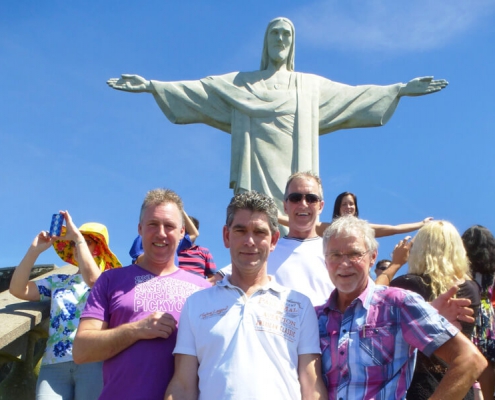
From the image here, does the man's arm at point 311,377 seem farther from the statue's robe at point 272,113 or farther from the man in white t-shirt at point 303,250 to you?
the statue's robe at point 272,113

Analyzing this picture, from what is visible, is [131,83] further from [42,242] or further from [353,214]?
[42,242]

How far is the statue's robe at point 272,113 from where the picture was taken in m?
7.60

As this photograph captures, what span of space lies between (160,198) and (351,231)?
0.97 m

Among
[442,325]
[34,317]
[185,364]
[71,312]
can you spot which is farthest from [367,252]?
[34,317]

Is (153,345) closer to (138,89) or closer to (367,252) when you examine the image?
(367,252)

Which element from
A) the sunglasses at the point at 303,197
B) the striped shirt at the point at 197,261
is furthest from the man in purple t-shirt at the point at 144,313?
the striped shirt at the point at 197,261

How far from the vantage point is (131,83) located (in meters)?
7.79

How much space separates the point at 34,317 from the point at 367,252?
245 centimetres

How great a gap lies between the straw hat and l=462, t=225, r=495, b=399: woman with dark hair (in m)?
2.37

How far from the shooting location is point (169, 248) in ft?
10.2

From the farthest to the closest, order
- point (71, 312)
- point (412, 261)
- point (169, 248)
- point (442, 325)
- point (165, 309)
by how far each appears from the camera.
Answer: point (71, 312), point (412, 261), point (169, 248), point (165, 309), point (442, 325)

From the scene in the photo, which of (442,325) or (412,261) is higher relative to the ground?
(412,261)

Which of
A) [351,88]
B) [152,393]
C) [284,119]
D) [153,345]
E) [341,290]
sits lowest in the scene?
[152,393]

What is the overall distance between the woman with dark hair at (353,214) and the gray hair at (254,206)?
220 cm
